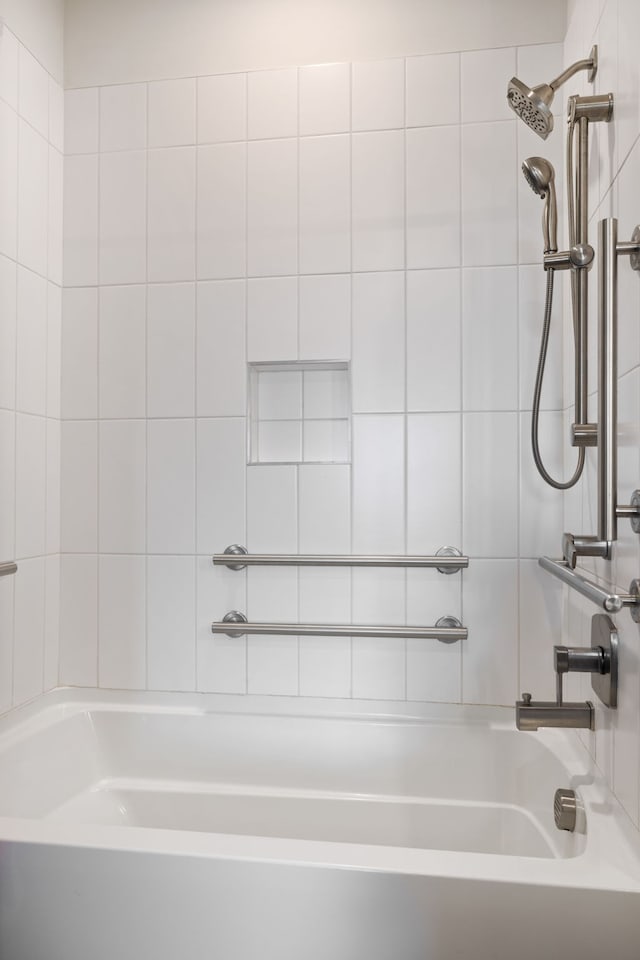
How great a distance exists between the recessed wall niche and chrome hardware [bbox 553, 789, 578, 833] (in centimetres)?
92

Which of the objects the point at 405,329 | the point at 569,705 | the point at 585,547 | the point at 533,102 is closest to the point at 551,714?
the point at 569,705

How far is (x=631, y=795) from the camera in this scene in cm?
102

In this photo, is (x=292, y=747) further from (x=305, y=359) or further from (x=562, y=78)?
(x=562, y=78)

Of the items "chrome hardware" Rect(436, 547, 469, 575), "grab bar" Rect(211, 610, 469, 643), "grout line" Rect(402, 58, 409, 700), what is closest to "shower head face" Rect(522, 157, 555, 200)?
"grout line" Rect(402, 58, 409, 700)

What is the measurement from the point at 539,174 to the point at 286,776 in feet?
5.07

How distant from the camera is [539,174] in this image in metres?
1.33

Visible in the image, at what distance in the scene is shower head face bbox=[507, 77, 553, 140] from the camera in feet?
4.12

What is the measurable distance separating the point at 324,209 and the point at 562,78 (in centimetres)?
64

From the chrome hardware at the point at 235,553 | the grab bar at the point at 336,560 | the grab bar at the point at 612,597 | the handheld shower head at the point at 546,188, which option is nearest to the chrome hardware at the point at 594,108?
the handheld shower head at the point at 546,188

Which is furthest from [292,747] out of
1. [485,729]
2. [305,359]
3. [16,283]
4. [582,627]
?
[16,283]

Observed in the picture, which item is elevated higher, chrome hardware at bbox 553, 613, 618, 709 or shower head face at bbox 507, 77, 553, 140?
shower head face at bbox 507, 77, 553, 140

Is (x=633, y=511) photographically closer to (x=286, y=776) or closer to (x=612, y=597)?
(x=612, y=597)

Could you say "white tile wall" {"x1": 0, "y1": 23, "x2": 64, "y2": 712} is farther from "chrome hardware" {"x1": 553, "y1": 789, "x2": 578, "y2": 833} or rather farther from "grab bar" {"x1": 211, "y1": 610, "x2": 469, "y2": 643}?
"chrome hardware" {"x1": 553, "y1": 789, "x2": 578, "y2": 833}

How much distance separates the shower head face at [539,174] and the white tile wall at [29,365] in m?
1.24
